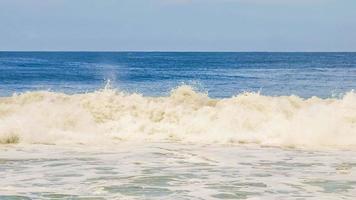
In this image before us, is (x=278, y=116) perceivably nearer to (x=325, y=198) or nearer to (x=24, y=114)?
(x=24, y=114)

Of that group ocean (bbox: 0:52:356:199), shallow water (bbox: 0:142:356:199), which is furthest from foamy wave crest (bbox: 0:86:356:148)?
shallow water (bbox: 0:142:356:199)

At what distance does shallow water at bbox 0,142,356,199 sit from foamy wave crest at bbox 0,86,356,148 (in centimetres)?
159

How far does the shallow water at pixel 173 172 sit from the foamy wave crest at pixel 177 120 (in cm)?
159

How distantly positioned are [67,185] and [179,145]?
21.2 ft

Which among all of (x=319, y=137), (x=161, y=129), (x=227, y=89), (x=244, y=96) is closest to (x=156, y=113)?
(x=161, y=129)

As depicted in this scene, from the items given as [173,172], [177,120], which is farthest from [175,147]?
[177,120]

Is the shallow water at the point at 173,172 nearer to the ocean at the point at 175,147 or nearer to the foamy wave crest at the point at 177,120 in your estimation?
the ocean at the point at 175,147

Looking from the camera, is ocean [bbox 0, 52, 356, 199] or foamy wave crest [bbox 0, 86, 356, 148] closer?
ocean [bbox 0, 52, 356, 199]

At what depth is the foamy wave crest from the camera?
60.4 ft

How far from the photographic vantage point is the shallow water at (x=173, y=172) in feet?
36.1

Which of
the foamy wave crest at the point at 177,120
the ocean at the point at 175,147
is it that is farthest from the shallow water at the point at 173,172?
the foamy wave crest at the point at 177,120

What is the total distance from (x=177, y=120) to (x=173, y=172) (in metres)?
8.81

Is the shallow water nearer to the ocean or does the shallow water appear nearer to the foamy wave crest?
the ocean

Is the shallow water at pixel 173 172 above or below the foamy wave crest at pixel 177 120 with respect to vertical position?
below
